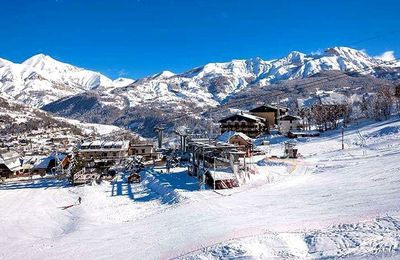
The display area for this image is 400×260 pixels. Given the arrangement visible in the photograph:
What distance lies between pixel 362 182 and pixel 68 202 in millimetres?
28362

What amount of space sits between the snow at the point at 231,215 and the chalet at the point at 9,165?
1018 inches

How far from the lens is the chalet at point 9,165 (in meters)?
73.2

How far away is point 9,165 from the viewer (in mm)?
74250

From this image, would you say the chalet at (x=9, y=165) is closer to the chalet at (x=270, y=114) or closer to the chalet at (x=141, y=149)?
the chalet at (x=141, y=149)

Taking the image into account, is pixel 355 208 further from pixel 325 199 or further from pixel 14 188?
pixel 14 188

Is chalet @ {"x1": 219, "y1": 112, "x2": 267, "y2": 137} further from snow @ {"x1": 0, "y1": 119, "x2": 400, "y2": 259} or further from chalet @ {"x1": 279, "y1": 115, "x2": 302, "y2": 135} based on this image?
snow @ {"x1": 0, "y1": 119, "x2": 400, "y2": 259}

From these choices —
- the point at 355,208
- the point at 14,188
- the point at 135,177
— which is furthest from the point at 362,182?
the point at 14,188

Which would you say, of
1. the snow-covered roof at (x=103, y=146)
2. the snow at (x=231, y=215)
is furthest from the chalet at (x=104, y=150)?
the snow at (x=231, y=215)

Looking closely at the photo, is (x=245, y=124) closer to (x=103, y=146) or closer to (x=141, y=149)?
(x=141, y=149)

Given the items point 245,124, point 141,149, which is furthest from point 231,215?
point 245,124

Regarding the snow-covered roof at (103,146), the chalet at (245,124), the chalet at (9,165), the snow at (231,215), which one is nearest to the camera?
the snow at (231,215)

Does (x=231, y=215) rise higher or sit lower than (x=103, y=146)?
lower

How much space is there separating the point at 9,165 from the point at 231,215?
60.2 meters

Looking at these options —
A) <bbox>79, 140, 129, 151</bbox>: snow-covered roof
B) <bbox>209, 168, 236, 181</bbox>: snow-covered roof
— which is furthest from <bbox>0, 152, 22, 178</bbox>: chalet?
<bbox>209, 168, 236, 181</bbox>: snow-covered roof
